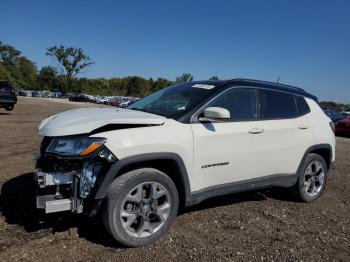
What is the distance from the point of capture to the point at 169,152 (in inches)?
142

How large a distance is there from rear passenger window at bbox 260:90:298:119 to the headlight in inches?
92.3

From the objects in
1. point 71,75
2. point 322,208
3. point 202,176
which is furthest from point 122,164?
point 71,75

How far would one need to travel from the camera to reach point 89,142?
3270 mm

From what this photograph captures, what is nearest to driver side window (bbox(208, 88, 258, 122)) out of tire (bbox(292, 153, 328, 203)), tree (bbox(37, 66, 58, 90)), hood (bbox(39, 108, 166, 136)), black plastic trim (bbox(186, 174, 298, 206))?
black plastic trim (bbox(186, 174, 298, 206))

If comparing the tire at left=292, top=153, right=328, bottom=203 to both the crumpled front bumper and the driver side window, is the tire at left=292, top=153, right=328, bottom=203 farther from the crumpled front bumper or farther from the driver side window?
the crumpled front bumper

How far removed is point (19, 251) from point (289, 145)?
3530 millimetres

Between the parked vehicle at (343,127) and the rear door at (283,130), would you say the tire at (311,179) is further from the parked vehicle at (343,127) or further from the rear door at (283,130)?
the parked vehicle at (343,127)

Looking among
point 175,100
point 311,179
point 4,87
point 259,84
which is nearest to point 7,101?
point 4,87

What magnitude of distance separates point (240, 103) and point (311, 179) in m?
1.93

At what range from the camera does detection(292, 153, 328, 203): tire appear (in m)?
5.18

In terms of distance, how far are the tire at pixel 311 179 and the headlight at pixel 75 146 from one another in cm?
320

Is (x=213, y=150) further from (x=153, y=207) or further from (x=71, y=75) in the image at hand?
(x=71, y=75)

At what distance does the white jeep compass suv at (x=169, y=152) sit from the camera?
3275 mm

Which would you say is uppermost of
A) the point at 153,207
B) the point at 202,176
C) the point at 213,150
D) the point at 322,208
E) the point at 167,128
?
the point at 167,128
